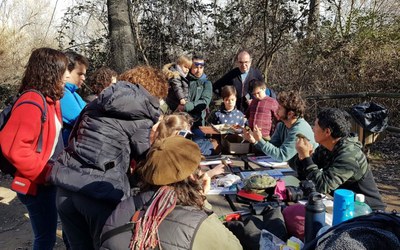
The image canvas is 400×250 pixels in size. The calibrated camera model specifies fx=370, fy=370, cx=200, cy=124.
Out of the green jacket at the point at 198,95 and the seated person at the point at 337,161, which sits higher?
the green jacket at the point at 198,95

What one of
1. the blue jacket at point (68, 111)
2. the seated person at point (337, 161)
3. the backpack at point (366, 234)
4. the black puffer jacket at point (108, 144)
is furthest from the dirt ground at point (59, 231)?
the backpack at point (366, 234)

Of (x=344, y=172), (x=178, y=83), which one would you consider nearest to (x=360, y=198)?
(x=344, y=172)

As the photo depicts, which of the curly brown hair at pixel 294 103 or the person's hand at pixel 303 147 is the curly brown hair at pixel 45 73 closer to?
the person's hand at pixel 303 147

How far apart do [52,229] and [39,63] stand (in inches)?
44.7

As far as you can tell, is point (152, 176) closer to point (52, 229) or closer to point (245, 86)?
point (52, 229)

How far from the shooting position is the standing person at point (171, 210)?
4.75ft

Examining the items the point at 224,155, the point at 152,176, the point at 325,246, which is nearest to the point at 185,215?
the point at 152,176

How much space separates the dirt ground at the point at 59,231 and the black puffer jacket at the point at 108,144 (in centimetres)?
180

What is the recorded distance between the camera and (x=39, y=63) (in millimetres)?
2359

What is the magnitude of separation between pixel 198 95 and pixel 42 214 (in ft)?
9.74

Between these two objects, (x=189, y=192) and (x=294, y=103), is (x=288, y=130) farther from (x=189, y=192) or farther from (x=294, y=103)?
(x=189, y=192)

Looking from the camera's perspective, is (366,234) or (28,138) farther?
(28,138)

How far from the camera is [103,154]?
207 centimetres

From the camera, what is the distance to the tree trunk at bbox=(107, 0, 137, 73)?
6.05 meters
